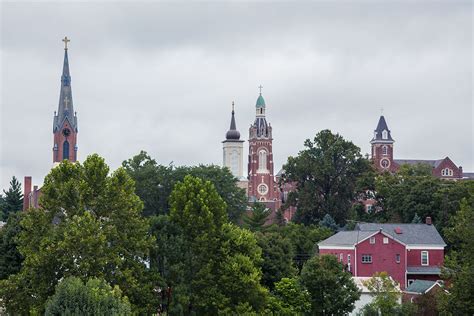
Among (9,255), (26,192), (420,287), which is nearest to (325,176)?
(26,192)

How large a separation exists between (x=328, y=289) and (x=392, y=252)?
24.1 metres

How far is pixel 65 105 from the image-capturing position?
6772 inches

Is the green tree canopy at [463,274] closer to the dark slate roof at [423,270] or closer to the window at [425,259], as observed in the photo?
the dark slate roof at [423,270]

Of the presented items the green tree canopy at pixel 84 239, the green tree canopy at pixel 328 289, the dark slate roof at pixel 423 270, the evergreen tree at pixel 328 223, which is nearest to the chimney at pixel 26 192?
the evergreen tree at pixel 328 223

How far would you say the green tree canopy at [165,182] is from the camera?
124 metres

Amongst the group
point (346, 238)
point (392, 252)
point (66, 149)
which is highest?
point (66, 149)

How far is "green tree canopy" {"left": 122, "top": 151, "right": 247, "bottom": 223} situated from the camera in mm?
123562

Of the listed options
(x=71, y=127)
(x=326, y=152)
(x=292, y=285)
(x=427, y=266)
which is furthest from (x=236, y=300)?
(x=71, y=127)

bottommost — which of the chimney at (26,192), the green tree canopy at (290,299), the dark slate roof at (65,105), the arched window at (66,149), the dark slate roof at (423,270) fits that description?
the green tree canopy at (290,299)

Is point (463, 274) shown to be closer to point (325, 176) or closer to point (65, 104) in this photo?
point (325, 176)

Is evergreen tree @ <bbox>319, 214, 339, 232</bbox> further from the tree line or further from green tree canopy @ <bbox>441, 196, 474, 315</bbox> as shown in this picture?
green tree canopy @ <bbox>441, 196, 474, 315</bbox>

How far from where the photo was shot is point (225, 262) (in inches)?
2606

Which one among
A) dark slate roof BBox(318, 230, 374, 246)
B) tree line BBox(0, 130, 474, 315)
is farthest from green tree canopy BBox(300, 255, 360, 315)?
dark slate roof BBox(318, 230, 374, 246)

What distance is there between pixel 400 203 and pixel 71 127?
64107 mm
